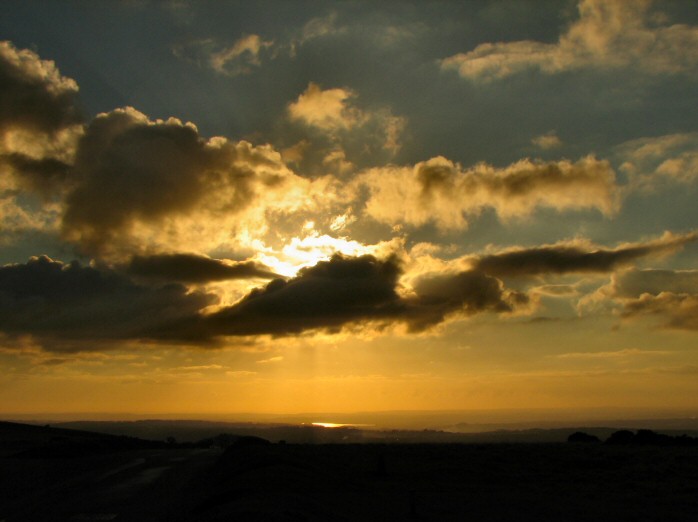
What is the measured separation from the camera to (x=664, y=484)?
44.5 metres

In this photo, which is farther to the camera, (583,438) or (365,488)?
(583,438)

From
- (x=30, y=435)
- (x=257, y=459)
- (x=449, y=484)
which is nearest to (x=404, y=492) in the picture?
(x=449, y=484)

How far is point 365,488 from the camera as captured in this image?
40.0m

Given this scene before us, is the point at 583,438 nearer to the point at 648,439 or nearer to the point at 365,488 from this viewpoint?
the point at 648,439

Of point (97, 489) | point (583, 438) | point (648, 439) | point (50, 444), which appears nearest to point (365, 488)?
point (97, 489)

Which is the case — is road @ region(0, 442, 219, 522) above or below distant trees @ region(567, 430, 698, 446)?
below

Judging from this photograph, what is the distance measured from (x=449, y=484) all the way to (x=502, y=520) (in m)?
15.4

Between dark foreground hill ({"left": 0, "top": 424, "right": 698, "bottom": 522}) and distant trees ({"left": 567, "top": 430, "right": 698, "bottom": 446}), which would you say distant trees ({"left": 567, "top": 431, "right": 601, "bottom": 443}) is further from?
dark foreground hill ({"left": 0, "top": 424, "right": 698, "bottom": 522})

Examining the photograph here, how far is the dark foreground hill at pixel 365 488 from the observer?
30.0 metres

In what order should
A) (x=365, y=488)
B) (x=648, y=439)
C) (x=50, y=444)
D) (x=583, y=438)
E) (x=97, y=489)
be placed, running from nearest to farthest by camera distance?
(x=365, y=488) < (x=97, y=489) < (x=50, y=444) < (x=648, y=439) < (x=583, y=438)

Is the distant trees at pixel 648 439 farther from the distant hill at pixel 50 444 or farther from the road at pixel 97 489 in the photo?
the distant hill at pixel 50 444

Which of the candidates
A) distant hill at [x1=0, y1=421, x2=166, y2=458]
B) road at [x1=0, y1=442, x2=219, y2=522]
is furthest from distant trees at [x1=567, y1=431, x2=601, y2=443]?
distant hill at [x1=0, y1=421, x2=166, y2=458]

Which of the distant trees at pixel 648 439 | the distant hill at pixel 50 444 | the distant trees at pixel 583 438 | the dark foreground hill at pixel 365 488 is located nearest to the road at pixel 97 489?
the dark foreground hill at pixel 365 488

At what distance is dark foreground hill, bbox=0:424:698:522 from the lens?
98.5ft
